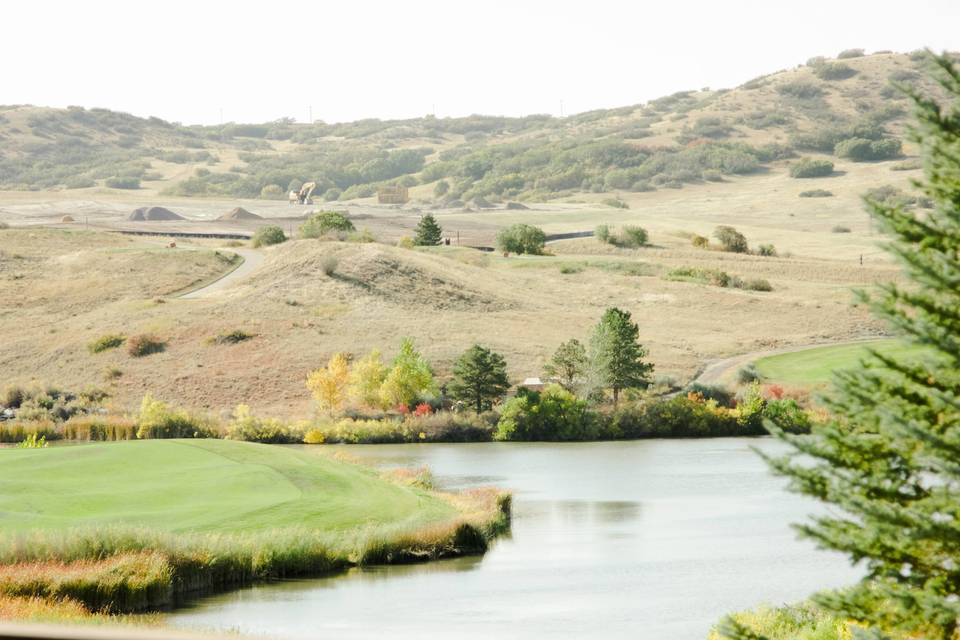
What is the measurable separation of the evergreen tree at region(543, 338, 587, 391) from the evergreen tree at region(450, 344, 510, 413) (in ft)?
8.08

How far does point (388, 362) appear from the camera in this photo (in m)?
71.7

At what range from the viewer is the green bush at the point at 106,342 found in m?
76.6

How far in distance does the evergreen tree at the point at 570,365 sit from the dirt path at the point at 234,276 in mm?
28268

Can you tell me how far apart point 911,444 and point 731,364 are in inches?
2406

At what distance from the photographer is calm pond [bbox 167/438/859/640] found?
26.6 metres

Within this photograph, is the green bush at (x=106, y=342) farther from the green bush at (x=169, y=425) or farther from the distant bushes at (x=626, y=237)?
the distant bushes at (x=626, y=237)

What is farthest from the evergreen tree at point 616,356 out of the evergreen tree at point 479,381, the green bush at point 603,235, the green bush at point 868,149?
the green bush at point 868,149

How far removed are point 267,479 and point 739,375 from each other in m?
34.9

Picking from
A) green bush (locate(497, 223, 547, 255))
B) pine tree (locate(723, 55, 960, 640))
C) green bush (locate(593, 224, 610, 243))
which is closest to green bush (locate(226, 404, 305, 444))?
pine tree (locate(723, 55, 960, 640))

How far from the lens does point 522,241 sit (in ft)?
365

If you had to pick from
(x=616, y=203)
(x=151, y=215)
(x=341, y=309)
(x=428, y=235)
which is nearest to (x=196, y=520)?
(x=341, y=309)

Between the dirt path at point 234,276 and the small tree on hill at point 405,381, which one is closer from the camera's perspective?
the small tree on hill at point 405,381

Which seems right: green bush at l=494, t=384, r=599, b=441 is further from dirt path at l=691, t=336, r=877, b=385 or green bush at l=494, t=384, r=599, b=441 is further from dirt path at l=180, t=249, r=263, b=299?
dirt path at l=180, t=249, r=263, b=299

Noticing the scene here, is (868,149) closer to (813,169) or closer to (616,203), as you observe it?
(813,169)
